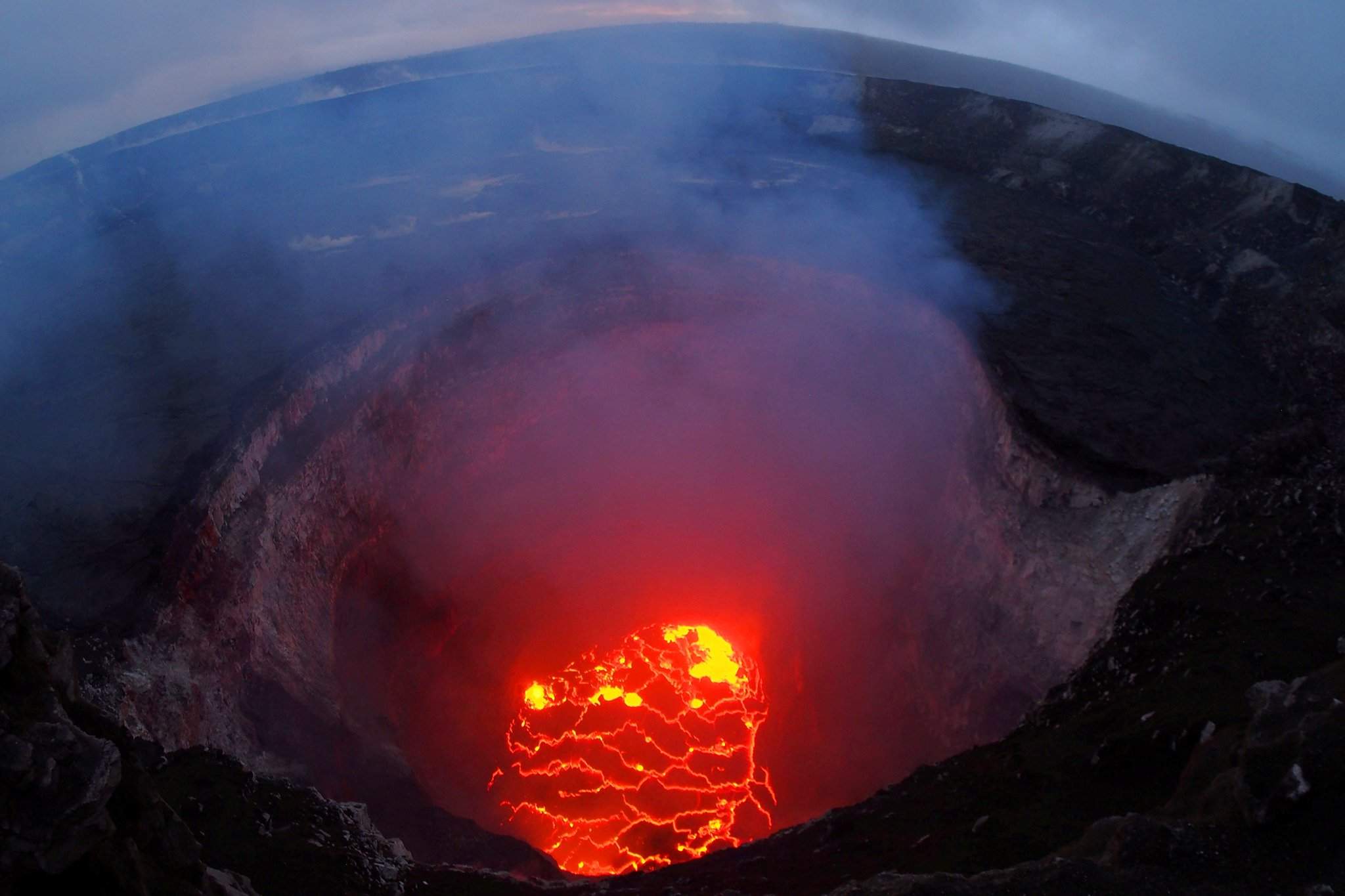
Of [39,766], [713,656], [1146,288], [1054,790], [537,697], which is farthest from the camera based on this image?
[713,656]

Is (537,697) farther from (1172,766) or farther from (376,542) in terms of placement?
(1172,766)

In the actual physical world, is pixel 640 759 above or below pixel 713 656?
below

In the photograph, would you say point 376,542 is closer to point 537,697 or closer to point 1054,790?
point 537,697

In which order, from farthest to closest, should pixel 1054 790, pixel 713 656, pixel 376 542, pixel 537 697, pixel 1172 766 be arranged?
pixel 713 656
pixel 537 697
pixel 376 542
pixel 1054 790
pixel 1172 766

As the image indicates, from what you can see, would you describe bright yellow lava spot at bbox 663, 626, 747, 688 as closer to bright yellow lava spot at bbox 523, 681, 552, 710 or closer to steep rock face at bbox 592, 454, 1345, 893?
bright yellow lava spot at bbox 523, 681, 552, 710

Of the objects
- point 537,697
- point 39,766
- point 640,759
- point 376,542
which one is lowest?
point 39,766

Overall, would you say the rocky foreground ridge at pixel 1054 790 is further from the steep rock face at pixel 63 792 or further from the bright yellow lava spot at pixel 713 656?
the bright yellow lava spot at pixel 713 656

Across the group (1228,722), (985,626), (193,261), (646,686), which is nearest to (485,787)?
(646,686)

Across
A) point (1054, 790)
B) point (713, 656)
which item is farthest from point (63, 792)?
point (713, 656)

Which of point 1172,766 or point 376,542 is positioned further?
point 376,542

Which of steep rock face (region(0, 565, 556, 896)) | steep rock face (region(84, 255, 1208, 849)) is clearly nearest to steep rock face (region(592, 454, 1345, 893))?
steep rock face (region(84, 255, 1208, 849))
